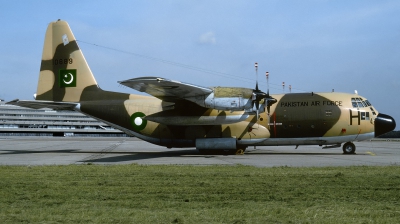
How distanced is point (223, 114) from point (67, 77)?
9591mm

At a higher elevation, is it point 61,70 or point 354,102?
point 61,70

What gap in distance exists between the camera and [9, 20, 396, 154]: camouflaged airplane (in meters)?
20.3

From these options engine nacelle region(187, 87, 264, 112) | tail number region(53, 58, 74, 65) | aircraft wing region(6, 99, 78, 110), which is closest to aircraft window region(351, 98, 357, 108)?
engine nacelle region(187, 87, 264, 112)

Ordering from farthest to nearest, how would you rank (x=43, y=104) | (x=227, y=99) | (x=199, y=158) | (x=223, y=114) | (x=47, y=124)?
1. (x=47, y=124)
2. (x=43, y=104)
3. (x=223, y=114)
4. (x=227, y=99)
5. (x=199, y=158)

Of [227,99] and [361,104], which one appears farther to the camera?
[361,104]

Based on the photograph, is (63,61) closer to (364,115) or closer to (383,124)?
(364,115)

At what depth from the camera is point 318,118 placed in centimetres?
2155

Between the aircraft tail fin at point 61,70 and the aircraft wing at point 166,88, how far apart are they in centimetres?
550

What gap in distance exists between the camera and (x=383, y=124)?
21.7 meters

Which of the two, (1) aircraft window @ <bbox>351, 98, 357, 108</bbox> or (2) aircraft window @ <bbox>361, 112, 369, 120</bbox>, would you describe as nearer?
(2) aircraft window @ <bbox>361, 112, 369, 120</bbox>

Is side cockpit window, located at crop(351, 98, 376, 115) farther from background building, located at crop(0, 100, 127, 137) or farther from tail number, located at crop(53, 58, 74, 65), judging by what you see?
background building, located at crop(0, 100, 127, 137)

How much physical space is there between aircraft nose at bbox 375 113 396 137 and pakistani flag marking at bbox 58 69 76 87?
659 inches

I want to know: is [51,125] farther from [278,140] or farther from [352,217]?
[352,217]

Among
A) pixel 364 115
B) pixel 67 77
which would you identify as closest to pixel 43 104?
pixel 67 77
